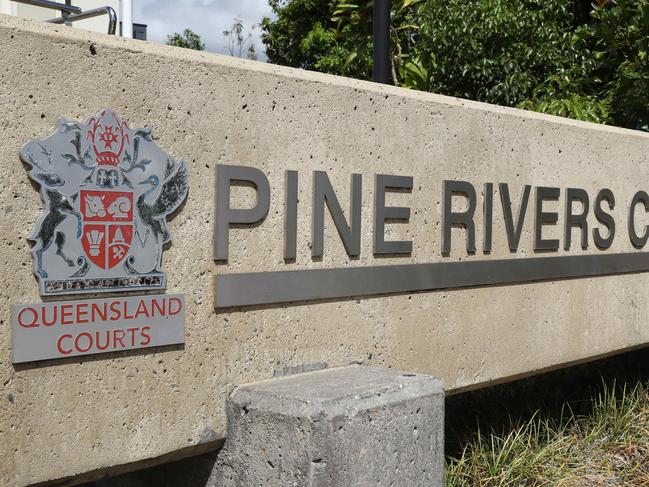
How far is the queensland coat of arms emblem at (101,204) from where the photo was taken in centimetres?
313

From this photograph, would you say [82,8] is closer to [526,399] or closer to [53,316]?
[526,399]

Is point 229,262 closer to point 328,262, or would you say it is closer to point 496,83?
point 328,262

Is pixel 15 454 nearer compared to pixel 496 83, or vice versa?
pixel 15 454

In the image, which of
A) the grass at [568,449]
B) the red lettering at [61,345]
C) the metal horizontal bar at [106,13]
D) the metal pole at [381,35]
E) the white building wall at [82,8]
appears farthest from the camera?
the white building wall at [82,8]

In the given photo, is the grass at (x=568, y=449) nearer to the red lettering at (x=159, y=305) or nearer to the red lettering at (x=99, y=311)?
the red lettering at (x=159, y=305)

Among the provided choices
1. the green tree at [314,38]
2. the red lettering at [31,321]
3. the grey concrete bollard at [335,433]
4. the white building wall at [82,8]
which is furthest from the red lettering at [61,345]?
the green tree at [314,38]

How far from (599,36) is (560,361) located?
5041 millimetres

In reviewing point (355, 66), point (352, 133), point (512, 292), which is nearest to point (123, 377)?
point (352, 133)

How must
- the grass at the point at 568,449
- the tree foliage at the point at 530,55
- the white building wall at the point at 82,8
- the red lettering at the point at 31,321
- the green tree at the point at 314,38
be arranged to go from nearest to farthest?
the red lettering at the point at 31,321 → the grass at the point at 568,449 → the white building wall at the point at 82,8 → the tree foliage at the point at 530,55 → the green tree at the point at 314,38

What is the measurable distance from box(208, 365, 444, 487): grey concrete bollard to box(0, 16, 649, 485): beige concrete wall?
0.16m

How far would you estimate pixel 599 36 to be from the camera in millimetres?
9500

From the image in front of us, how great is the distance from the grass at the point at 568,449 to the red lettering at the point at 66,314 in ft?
9.00

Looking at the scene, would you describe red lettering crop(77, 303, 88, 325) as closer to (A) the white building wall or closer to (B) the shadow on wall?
(B) the shadow on wall

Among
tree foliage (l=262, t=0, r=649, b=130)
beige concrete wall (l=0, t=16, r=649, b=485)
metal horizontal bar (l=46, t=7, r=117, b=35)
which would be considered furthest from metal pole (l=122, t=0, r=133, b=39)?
tree foliage (l=262, t=0, r=649, b=130)
